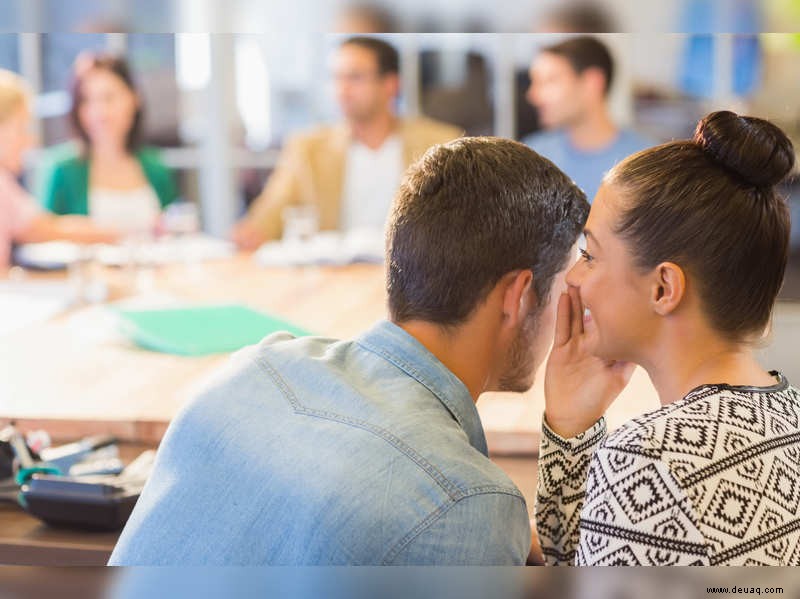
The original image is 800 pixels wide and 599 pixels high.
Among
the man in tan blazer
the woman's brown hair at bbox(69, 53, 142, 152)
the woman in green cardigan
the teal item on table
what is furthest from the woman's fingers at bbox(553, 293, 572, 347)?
Result: the woman's brown hair at bbox(69, 53, 142, 152)

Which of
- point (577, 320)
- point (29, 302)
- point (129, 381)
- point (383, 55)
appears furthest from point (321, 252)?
point (577, 320)

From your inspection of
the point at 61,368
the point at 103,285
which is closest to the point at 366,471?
the point at 61,368

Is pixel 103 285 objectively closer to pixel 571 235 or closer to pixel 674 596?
pixel 571 235

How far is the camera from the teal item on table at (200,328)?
234 cm

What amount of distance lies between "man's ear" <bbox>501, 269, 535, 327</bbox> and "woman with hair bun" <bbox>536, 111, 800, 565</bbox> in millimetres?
77

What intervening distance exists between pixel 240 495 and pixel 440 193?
39 cm

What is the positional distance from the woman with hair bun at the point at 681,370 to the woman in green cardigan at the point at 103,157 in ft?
10.1

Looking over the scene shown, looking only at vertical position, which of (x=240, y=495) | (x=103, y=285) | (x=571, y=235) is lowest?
(x=103, y=285)

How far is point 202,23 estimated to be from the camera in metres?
0.17

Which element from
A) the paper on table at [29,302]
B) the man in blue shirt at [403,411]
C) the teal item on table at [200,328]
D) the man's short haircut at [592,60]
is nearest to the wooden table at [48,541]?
the man in blue shirt at [403,411]

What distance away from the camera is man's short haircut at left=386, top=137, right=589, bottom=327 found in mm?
1072

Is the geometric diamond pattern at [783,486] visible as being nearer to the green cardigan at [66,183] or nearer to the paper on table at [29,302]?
the paper on table at [29,302]

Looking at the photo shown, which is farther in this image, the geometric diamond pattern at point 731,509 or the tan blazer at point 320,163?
the tan blazer at point 320,163

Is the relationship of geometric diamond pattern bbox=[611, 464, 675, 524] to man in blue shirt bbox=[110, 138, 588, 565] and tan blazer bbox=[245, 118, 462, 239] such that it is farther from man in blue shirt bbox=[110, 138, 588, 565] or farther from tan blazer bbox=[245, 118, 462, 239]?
tan blazer bbox=[245, 118, 462, 239]
